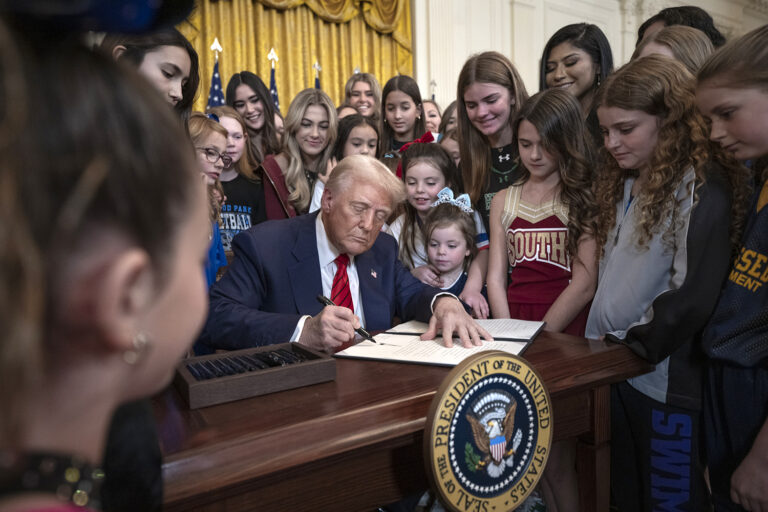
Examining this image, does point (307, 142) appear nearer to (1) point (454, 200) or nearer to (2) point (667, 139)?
(1) point (454, 200)

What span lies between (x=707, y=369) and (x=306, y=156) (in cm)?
294

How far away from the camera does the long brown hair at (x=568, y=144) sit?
2.43 m

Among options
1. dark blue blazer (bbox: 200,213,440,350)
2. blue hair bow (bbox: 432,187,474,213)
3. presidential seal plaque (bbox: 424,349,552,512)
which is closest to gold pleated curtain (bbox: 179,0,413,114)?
blue hair bow (bbox: 432,187,474,213)

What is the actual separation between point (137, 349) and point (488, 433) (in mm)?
798

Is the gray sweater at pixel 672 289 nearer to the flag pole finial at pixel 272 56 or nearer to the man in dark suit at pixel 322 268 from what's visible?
the man in dark suit at pixel 322 268

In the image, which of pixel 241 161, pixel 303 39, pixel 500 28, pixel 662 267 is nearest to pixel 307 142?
pixel 241 161

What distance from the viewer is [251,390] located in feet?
4.01

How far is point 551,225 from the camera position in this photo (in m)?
2.45

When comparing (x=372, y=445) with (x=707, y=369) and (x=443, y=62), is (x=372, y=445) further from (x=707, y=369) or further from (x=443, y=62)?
(x=443, y=62)

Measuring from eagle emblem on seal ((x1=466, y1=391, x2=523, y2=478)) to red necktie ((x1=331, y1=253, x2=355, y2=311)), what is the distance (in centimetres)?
116

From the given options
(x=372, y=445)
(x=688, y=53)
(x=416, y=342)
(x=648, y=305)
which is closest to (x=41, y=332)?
(x=372, y=445)

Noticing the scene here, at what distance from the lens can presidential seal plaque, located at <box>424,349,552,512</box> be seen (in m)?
1.04

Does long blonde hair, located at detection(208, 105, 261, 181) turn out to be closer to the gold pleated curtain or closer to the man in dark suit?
the man in dark suit

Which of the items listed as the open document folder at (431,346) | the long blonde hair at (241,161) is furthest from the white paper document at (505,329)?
the long blonde hair at (241,161)
